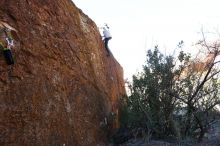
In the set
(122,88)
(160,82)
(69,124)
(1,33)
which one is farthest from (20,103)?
(122,88)

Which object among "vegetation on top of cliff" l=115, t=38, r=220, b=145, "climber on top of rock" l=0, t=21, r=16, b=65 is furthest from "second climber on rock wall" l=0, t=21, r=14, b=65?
"vegetation on top of cliff" l=115, t=38, r=220, b=145

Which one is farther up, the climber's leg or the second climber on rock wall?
the second climber on rock wall

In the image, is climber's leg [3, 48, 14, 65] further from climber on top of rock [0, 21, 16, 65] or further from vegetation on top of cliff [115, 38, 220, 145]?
vegetation on top of cliff [115, 38, 220, 145]

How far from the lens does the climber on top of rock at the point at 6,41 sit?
24.1ft

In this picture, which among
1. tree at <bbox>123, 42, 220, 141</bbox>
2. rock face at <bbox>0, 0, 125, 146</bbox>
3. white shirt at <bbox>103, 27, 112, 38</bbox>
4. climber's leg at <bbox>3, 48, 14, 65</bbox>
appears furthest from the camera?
white shirt at <bbox>103, 27, 112, 38</bbox>

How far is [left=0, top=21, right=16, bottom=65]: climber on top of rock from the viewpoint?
734 cm

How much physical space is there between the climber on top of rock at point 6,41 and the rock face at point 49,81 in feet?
0.51

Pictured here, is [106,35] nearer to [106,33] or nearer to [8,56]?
[106,33]

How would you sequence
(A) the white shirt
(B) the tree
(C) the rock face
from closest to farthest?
(C) the rock face → (B) the tree → (A) the white shirt

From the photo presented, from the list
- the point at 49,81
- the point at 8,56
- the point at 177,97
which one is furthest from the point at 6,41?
the point at 177,97

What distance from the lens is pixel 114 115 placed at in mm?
13594

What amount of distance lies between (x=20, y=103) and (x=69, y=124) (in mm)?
2130

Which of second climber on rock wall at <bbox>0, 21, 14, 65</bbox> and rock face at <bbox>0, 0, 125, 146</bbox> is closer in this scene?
second climber on rock wall at <bbox>0, 21, 14, 65</bbox>

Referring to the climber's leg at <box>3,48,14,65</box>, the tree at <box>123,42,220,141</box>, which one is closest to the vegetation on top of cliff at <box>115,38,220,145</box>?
the tree at <box>123,42,220,141</box>
